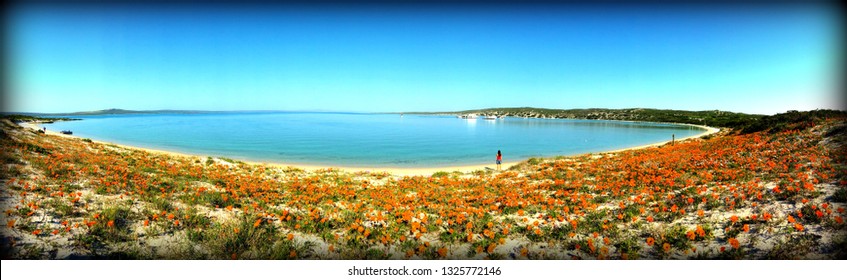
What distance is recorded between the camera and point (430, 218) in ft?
13.3

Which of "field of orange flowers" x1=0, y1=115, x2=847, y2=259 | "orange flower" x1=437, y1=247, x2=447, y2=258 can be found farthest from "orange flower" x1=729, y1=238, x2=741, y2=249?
"orange flower" x1=437, y1=247, x2=447, y2=258

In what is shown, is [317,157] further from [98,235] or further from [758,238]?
[758,238]

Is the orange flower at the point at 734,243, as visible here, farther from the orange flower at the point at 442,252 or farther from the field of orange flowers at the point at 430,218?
the orange flower at the point at 442,252

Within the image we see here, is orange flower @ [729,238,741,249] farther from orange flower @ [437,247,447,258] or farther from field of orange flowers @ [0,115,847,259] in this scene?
orange flower @ [437,247,447,258]

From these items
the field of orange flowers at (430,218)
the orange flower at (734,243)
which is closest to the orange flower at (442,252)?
the field of orange flowers at (430,218)

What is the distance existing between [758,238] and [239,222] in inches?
227

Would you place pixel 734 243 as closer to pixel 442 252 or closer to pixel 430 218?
pixel 442 252

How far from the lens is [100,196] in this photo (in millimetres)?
4191

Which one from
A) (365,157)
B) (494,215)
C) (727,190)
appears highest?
(727,190)

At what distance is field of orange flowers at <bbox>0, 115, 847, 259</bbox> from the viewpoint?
2986mm

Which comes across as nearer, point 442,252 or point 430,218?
point 442,252

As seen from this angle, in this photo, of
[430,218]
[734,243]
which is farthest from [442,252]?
[734,243]

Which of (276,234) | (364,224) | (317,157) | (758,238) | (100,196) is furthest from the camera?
(317,157)

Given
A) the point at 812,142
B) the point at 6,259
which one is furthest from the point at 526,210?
the point at 812,142
